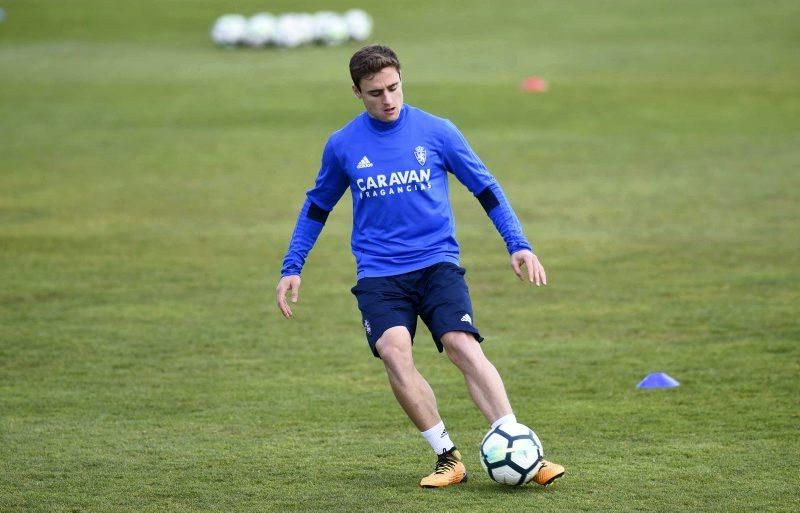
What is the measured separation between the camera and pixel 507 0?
1998 inches

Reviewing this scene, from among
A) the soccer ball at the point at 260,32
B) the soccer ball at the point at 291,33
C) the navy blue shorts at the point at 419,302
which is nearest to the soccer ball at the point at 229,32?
the soccer ball at the point at 260,32

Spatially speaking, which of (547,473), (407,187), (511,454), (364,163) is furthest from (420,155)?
(547,473)

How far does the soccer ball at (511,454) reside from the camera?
7180 millimetres

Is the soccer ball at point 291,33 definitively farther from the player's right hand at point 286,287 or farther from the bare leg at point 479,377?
the bare leg at point 479,377

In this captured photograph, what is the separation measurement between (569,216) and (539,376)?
28.2 ft

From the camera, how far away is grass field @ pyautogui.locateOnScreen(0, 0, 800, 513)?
7.90 metres

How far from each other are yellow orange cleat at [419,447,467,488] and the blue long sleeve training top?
1.06 m

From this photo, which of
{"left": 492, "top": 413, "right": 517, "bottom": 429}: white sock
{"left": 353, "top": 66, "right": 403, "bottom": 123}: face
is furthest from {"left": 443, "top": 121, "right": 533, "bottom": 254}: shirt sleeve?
{"left": 492, "top": 413, "right": 517, "bottom": 429}: white sock

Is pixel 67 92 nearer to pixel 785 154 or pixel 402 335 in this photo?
pixel 785 154

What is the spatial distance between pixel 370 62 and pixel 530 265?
140 centimetres

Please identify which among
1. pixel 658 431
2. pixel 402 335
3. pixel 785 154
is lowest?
pixel 658 431

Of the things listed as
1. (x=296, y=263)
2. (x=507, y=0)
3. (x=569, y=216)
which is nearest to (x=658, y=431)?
(x=296, y=263)

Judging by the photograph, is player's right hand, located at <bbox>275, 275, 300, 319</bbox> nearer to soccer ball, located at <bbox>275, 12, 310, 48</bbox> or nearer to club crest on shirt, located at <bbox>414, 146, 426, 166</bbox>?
club crest on shirt, located at <bbox>414, 146, 426, 166</bbox>

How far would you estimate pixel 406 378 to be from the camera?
741 centimetres
